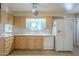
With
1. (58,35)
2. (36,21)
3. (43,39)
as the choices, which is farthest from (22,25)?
(58,35)

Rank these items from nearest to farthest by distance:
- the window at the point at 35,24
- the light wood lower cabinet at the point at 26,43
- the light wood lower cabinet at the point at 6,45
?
the window at the point at 35,24 < the light wood lower cabinet at the point at 6,45 < the light wood lower cabinet at the point at 26,43

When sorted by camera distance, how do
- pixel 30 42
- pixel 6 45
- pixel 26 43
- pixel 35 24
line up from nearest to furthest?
1. pixel 35 24
2. pixel 26 43
3. pixel 30 42
4. pixel 6 45

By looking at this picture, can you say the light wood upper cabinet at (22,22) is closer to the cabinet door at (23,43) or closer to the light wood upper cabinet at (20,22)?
the light wood upper cabinet at (20,22)

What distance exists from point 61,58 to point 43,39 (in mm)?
3329

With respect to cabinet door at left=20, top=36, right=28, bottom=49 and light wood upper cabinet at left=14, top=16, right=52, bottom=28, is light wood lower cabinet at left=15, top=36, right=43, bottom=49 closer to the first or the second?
cabinet door at left=20, top=36, right=28, bottom=49

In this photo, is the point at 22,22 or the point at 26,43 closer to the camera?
the point at 22,22

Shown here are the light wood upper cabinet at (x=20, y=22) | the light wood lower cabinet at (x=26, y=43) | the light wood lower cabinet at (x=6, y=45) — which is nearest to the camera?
the light wood upper cabinet at (x=20, y=22)

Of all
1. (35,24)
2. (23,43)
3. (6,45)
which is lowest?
(6,45)

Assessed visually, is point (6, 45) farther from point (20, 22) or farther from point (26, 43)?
point (20, 22)

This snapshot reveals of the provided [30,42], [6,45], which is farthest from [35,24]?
[6,45]

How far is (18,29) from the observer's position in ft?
10.8

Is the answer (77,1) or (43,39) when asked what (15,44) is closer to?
(43,39)

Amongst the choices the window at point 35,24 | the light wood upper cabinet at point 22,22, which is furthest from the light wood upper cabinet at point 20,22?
the window at point 35,24

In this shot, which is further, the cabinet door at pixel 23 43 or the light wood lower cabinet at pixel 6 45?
the cabinet door at pixel 23 43
